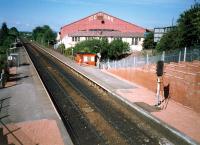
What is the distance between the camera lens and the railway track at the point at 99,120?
1316 cm

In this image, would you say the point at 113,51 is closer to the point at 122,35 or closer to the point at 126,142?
the point at 122,35

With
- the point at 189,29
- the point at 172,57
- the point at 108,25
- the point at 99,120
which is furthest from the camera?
the point at 108,25

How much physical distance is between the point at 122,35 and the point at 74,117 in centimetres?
4532

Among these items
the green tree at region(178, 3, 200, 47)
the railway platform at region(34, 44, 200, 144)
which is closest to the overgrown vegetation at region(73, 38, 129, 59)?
the green tree at region(178, 3, 200, 47)

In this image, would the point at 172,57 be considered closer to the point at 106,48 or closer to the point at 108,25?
the point at 106,48

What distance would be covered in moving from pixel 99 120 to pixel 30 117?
3.67m

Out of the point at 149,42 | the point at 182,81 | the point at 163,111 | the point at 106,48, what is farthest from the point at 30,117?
the point at 149,42

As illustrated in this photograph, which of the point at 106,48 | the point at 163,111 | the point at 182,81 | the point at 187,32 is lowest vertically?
the point at 163,111

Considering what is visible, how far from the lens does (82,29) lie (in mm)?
68938

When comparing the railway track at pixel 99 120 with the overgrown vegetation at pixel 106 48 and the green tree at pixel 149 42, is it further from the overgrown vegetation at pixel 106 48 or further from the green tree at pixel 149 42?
the green tree at pixel 149 42

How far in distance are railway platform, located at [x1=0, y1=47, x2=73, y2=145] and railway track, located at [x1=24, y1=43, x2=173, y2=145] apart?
753 mm

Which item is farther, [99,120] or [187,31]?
[187,31]

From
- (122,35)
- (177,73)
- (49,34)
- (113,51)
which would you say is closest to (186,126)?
(177,73)

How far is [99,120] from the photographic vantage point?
1577 centimetres
